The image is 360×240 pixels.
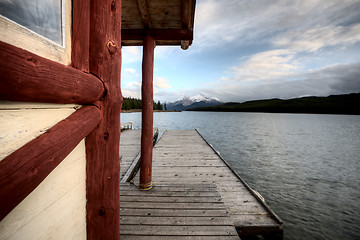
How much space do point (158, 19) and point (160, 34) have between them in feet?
1.02

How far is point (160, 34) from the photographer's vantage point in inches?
139

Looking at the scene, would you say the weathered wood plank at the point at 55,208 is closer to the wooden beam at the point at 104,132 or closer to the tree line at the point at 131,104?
the wooden beam at the point at 104,132

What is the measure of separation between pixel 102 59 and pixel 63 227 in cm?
154

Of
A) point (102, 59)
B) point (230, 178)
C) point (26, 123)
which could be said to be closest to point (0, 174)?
point (26, 123)

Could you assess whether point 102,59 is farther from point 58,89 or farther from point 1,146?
point 1,146

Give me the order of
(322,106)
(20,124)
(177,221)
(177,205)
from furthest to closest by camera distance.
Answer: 1. (322,106)
2. (177,205)
3. (177,221)
4. (20,124)

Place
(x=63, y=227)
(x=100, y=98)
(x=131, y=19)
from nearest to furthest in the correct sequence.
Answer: (x=63, y=227) → (x=100, y=98) → (x=131, y=19)

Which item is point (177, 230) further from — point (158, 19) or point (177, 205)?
point (158, 19)

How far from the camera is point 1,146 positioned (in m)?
0.71

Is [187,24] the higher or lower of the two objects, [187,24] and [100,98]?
the higher

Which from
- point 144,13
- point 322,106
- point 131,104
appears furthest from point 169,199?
point 322,106

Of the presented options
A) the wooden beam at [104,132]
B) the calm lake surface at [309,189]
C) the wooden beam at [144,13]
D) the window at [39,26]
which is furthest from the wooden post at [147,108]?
the calm lake surface at [309,189]

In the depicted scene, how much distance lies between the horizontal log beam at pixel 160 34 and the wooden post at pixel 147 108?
13 centimetres

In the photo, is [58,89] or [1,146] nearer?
[1,146]
